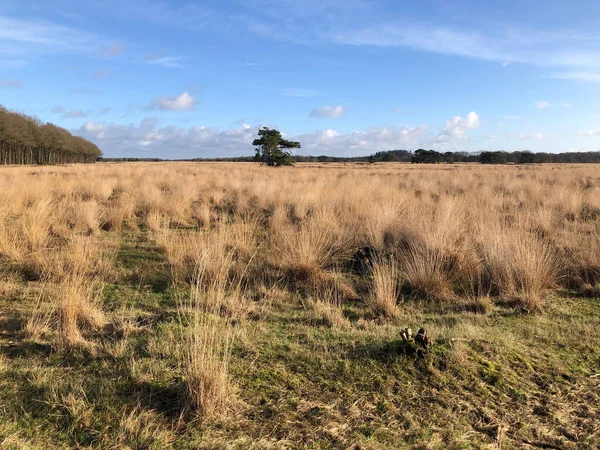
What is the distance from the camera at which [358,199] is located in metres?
10.6

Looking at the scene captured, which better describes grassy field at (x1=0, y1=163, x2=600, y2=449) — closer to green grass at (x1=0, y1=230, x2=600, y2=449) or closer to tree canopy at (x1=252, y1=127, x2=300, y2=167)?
green grass at (x1=0, y1=230, x2=600, y2=449)

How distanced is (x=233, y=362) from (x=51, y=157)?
82.3m

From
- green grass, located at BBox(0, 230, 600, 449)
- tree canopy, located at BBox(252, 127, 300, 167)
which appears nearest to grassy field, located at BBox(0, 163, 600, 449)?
green grass, located at BBox(0, 230, 600, 449)

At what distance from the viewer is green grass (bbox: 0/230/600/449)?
232 cm

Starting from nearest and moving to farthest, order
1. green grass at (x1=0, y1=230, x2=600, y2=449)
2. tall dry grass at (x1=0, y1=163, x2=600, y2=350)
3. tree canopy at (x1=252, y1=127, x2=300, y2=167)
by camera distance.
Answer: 1. green grass at (x1=0, y1=230, x2=600, y2=449)
2. tall dry grass at (x1=0, y1=163, x2=600, y2=350)
3. tree canopy at (x1=252, y1=127, x2=300, y2=167)

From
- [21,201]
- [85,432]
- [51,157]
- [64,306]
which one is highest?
[51,157]

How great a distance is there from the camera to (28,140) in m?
51.8

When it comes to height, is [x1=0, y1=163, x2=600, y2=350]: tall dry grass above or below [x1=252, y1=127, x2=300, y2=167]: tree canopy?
below

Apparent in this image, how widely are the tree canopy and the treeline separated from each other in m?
31.6

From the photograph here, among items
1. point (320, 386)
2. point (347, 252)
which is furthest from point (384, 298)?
point (347, 252)

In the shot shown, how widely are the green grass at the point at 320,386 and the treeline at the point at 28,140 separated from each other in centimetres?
5555

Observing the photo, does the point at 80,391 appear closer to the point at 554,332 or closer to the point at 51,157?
the point at 554,332

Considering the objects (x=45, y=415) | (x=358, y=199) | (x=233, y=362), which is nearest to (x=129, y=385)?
(x=45, y=415)

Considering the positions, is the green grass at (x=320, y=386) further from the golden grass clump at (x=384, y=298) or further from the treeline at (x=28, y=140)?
the treeline at (x=28, y=140)
